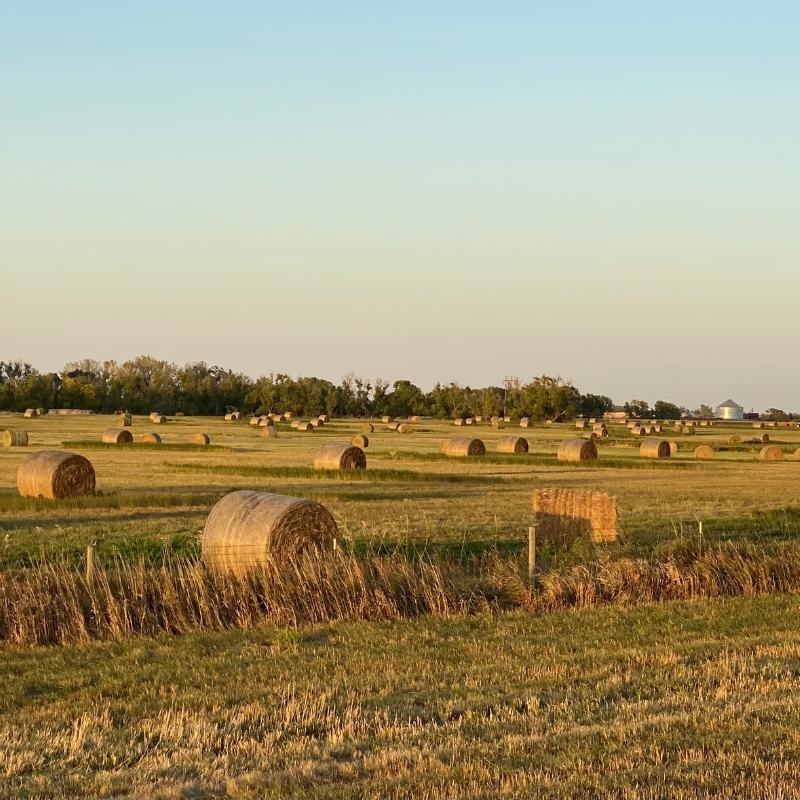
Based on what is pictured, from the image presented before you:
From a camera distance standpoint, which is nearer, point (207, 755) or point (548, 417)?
point (207, 755)

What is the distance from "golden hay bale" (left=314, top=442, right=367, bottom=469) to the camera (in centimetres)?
3969

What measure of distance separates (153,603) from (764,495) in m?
23.7

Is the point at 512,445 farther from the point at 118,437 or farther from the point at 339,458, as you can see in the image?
the point at 118,437

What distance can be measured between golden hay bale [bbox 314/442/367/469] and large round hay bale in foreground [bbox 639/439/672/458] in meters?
21.8

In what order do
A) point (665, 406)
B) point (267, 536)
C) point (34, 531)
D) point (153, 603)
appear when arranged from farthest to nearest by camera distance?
point (665, 406)
point (34, 531)
point (267, 536)
point (153, 603)

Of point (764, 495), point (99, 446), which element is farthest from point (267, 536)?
point (99, 446)

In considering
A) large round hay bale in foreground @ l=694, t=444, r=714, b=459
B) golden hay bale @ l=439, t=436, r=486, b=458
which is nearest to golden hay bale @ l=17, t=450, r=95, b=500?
golden hay bale @ l=439, t=436, r=486, b=458

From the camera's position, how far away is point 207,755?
6.99m

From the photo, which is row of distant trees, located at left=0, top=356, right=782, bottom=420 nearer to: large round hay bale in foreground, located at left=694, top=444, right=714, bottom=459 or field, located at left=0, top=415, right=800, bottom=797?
large round hay bale in foreground, located at left=694, top=444, right=714, bottom=459

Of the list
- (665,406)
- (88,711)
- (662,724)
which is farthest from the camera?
(665,406)

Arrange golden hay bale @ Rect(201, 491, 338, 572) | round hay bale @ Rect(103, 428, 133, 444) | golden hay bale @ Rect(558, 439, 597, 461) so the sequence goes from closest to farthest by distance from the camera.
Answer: golden hay bale @ Rect(201, 491, 338, 572)
golden hay bale @ Rect(558, 439, 597, 461)
round hay bale @ Rect(103, 428, 133, 444)

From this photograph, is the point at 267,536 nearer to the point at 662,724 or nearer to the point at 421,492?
the point at 662,724

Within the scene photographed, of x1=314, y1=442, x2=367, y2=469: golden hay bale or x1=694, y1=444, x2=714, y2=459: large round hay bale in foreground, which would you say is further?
x1=694, y1=444, x2=714, y2=459: large round hay bale in foreground

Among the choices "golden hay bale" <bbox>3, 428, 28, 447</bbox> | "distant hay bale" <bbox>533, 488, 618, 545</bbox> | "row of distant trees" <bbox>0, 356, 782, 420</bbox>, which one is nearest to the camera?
"distant hay bale" <bbox>533, 488, 618, 545</bbox>
